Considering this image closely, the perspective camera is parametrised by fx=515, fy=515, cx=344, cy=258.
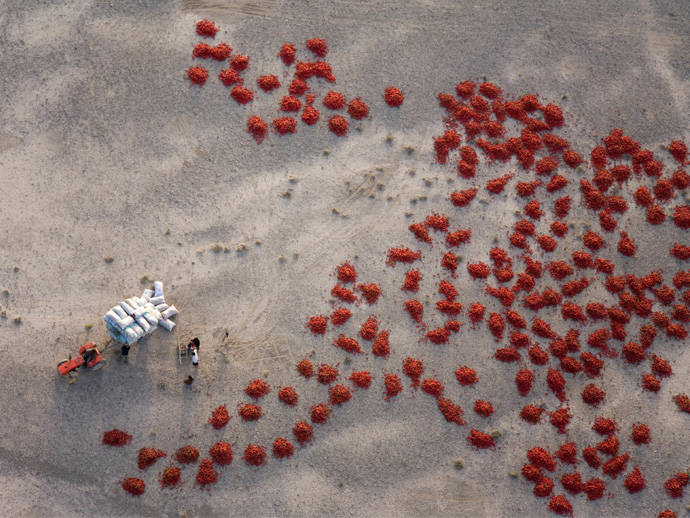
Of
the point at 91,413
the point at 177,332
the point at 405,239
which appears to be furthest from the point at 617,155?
the point at 91,413

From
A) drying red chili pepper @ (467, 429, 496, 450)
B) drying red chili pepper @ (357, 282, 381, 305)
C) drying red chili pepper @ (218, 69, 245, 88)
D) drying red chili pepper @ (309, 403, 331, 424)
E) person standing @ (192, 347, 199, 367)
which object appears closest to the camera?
person standing @ (192, 347, 199, 367)

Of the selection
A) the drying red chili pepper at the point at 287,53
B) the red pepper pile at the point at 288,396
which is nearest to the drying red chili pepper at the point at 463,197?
the drying red chili pepper at the point at 287,53

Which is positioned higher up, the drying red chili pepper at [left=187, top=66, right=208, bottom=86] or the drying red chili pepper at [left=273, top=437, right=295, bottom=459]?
the drying red chili pepper at [left=187, top=66, right=208, bottom=86]

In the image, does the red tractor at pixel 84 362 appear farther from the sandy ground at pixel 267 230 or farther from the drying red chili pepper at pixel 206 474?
the drying red chili pepper at pixel 206 474

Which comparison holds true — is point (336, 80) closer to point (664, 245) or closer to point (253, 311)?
point (253, 311)

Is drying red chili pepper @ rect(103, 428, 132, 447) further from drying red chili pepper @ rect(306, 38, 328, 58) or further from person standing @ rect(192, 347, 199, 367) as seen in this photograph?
drying red chili pepper @ rect(306, 38, 328, 58)

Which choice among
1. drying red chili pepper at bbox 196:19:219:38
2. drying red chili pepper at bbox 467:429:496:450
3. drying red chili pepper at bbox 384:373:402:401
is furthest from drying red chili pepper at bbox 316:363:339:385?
drying red chili pepper at bbox 196:19:219:38

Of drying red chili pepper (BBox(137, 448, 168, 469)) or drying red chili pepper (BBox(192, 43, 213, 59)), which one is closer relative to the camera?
drying red chili pepper (BBox(137, 448, 168, 469))
